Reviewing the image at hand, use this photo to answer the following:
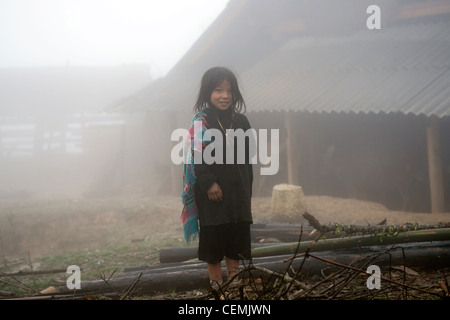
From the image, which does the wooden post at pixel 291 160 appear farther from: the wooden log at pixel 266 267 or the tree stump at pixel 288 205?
the wooden log at pixel 266 267

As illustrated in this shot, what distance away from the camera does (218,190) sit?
2676 millimetres

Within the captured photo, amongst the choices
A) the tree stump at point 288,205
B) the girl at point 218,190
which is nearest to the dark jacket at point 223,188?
the girl at point 218,190

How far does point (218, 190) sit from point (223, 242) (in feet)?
1.35

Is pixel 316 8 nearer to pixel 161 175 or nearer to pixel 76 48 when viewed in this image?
pixel 161 175

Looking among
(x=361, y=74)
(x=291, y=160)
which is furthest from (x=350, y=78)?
(x=291, y=160)

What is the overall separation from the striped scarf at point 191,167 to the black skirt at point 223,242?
0.36ft

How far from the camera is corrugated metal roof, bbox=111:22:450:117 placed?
7.45 meters

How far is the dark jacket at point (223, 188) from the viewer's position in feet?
8.87

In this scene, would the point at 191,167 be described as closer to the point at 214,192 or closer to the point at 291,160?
the point at 214,192

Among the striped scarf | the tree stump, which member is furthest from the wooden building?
the striped scarf

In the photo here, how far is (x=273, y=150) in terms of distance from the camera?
10.1 meters

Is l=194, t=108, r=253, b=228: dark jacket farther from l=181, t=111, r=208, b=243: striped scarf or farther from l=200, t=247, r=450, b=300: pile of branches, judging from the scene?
l=200, t=247, r=450, b=300: pile of branches

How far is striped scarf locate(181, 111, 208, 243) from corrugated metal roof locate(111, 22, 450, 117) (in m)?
5.25
